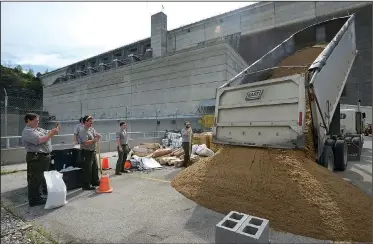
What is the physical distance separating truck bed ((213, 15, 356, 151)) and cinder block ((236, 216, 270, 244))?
2.85 metres

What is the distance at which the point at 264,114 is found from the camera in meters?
5.06

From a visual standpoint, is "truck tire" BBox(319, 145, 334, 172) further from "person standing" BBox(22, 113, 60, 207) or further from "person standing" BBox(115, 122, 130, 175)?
"person standing" BBox(22, 113, 60, 207)

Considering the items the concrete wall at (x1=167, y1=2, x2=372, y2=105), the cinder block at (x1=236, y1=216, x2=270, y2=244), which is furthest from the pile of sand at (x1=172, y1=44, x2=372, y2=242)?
the concrete wall at (x1=167, y1=2, x2=372, y2=105)

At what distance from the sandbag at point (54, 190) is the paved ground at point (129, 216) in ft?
0.40

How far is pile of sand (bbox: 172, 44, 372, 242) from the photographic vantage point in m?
3.12

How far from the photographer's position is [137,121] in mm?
30125

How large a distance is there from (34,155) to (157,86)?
27.5 metres

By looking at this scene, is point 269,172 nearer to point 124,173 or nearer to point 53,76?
point 124,173

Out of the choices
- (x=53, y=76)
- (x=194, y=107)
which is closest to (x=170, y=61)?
(x=194, y=107)

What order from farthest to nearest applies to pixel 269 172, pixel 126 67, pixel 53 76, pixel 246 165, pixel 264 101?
pixel 53 76 < pixel 126 67 < pixel 264 101 < pixel 246 165 < pixel 269 172

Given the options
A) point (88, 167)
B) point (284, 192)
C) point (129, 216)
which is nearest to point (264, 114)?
point (284, 192)

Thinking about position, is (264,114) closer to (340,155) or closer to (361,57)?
(340,155)

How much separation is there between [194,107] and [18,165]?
19.7 metres

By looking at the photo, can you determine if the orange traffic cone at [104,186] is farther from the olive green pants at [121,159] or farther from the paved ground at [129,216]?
the olive green pants at [121,159]
